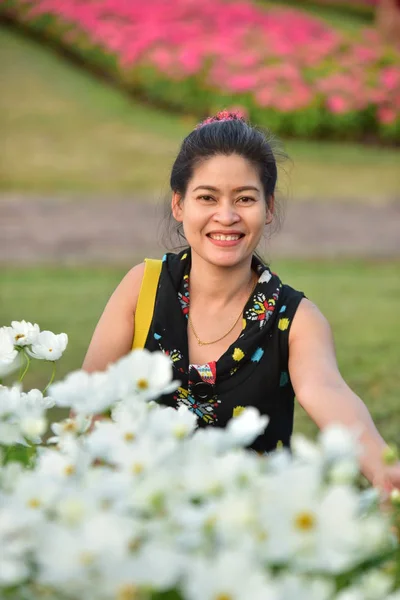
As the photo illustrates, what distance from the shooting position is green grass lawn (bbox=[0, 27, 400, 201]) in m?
8.74

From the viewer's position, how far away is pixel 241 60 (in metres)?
11.3

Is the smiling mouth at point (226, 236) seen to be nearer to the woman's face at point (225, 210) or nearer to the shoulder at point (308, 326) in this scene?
the woman's face at point (225, 210)

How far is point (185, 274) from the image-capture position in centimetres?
247

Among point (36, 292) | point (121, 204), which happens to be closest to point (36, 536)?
point (36, 292)

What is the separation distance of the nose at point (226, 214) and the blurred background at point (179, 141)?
1.83 m

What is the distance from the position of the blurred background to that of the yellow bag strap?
1.68 metres

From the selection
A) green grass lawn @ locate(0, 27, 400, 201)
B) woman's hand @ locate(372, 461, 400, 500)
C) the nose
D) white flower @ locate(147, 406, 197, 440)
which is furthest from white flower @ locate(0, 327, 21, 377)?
green grass lawn @ locate(0, 27, 400, 201)

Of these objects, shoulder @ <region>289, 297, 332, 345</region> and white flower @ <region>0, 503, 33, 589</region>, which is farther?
shoulder @ <region>289, 297, 332, 345</region>

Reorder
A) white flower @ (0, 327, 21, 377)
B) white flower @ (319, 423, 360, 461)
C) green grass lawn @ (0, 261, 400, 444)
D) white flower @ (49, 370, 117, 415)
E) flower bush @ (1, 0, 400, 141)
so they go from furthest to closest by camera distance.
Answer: flower bush @ (1, 0, 400, 141) < green grass lawn @ (0, 261, 400, 444) < white flower @ (0, 327, 21, 377) < white flower @ (49, 370, 117, 415) < white flower @ (319, 423, 360, 461)

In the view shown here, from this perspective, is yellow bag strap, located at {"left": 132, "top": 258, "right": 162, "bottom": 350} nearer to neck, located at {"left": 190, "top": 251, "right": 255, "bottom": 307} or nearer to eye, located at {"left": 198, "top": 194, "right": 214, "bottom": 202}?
neck, located at {"left": 190, "top": 251, "right": 255, "bottom": 307}

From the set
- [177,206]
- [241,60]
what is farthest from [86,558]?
[241,60]

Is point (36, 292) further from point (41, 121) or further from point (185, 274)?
point (41, 121)

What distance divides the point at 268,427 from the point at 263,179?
54cm

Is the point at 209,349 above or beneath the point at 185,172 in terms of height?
beneath
